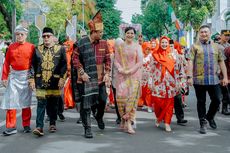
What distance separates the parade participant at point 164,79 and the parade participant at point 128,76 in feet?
1.44

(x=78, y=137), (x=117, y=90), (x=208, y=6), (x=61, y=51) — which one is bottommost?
(x=78, y=137)

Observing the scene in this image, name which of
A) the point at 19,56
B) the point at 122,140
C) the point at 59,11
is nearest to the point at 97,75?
the point at 122,140

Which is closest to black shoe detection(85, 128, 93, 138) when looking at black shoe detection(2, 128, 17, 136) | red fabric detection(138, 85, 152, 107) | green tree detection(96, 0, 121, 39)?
black shoe detection(2, 128, 17, 136)

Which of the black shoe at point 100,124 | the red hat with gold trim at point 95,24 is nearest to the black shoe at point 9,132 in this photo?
the black shoe at point 100,124

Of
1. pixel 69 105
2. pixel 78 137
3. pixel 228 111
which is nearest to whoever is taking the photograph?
pixel 78 137

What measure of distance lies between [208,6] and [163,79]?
2390 cm

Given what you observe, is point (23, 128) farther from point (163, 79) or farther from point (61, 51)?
point (163, 79)

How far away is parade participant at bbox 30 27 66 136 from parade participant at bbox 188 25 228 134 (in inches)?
86.5

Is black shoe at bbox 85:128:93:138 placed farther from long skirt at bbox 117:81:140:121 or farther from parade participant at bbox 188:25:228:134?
parade participant at bbox 188:25:228:134

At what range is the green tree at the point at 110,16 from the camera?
69.7m

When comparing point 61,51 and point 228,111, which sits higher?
point 61,51

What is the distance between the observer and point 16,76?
8.27 metres

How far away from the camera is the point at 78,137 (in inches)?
315

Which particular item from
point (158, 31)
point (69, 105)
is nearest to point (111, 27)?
point (158, 31)
